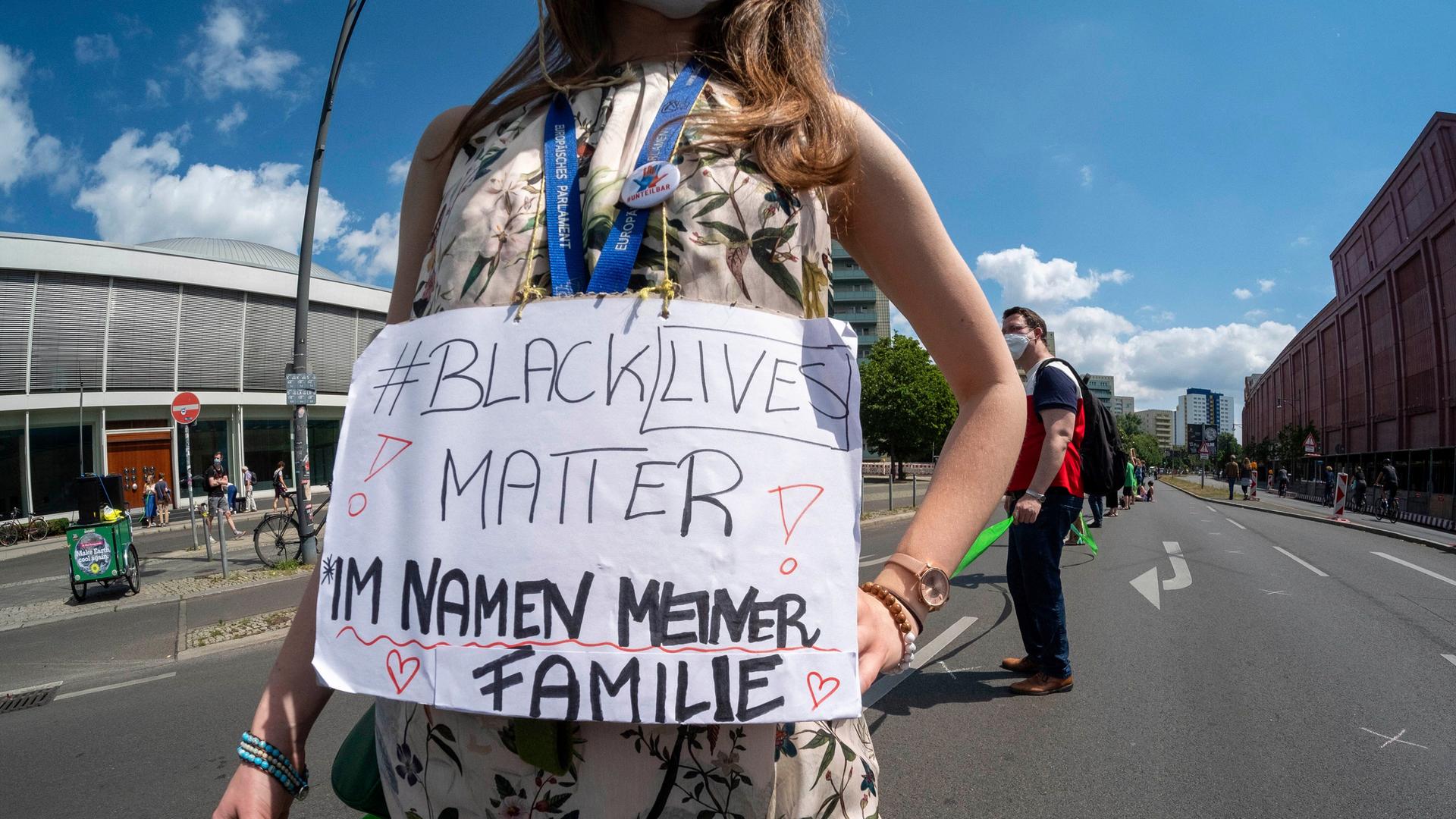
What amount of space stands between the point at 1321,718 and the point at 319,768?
17.6ft

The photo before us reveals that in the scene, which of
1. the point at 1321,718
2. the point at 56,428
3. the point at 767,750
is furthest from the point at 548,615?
the point at 56,428

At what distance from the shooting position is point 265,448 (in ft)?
94.5

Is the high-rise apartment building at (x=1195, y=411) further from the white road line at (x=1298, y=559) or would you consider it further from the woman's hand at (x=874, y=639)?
the woman's hand at (x=874, y=639)

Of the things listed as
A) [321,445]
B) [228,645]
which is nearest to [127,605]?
[228,645]

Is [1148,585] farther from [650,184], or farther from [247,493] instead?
[247,493]

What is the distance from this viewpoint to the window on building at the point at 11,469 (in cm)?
2225

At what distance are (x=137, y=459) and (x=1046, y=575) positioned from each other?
30.8m

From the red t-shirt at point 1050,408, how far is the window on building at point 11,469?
29504 millimetres

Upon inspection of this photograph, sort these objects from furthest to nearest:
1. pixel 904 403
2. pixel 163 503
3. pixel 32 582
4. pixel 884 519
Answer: pixel 904 403 → pixel 163 503 → pixel 884 519 → pixel 32 582

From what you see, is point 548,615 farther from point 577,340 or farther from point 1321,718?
point 1321,718

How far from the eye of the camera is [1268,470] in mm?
72562

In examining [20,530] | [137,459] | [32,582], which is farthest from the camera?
[137,459]

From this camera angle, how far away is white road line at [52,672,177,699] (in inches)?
219

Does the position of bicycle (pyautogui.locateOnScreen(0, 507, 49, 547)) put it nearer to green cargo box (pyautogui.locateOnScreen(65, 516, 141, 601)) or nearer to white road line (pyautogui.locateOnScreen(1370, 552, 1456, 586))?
green cargo box (pyautogui.locateOnScreen(65, 516, 141, 601))
